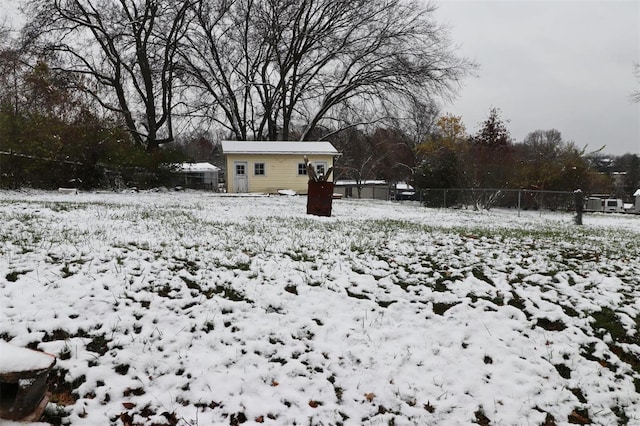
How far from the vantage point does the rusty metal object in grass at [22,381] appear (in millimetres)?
2035

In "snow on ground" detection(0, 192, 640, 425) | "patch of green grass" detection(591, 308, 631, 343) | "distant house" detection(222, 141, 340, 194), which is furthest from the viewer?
"distant house" detection(222, 141, 340, 194)

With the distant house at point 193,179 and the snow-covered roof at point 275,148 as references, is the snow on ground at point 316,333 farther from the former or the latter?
the distant house at point 193,179

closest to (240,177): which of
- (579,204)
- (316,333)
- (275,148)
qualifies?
(275,148)

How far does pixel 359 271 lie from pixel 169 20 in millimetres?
26589

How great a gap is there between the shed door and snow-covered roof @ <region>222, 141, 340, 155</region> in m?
0.84

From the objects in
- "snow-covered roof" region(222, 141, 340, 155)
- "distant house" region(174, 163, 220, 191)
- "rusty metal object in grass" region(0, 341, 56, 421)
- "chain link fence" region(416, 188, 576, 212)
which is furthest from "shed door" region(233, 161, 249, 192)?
"rusty metal object in grass" region(0, 341, 56, 421)

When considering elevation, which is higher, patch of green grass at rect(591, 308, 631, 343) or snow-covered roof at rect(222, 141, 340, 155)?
snow-covered roof at rect(222, 141, 340, 155)

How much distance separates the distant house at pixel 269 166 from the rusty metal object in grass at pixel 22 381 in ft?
76.2

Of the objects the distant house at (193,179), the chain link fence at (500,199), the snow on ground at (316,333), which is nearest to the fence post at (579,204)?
the chain link fence at (500,199)

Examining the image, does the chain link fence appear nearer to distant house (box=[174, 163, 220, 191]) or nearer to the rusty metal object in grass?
distant house (box=[174, 163, 220, 191])

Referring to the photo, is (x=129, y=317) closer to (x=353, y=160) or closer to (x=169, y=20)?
(x=169, y=20)

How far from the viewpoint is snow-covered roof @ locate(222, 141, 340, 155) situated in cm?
2512

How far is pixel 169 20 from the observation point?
1005 inches

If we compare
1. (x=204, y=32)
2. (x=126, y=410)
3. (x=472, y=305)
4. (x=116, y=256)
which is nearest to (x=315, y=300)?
(x=472, y=305)
